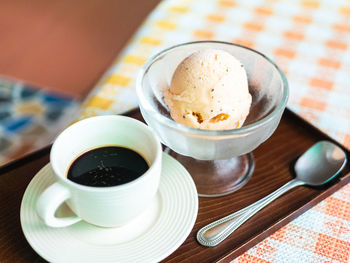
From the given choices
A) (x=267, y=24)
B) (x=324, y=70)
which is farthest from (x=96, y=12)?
(x=324, y=70)

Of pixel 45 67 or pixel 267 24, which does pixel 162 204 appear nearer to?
pixel 267 24

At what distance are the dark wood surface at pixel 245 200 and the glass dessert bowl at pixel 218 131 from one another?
0.08ft

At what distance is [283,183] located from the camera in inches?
24.8

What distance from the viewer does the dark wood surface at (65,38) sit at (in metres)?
1.72

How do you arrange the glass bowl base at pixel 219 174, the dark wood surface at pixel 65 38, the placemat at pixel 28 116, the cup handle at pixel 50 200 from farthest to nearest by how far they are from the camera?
1. the dark wood surface at pixel 65 38
2. the placemat at pixel 28 116
3. the glass bowl base at pixel 219 174
4. the cup handle at pixel 50 200

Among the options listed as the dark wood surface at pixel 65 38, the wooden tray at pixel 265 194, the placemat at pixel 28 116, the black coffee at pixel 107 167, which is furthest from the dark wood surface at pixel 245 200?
the dark wood surface at pixel 65 38

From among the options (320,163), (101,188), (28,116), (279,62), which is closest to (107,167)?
(101,188)

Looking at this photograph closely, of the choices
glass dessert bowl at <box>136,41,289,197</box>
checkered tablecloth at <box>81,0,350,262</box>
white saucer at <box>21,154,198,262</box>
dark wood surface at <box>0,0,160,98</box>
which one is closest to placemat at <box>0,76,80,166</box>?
dark wood surface at <box>0,0,160,98</box>

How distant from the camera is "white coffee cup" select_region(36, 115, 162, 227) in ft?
1.57

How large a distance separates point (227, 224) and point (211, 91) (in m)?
0.19

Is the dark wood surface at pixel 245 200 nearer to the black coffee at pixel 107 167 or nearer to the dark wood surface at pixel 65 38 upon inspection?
the black coffee at pixel 107 167

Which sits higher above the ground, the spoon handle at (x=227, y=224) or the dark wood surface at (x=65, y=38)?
the spoon handle at (x=227, y=224)

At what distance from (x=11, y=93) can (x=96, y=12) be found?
68 centimetres

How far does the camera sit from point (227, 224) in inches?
22.1
